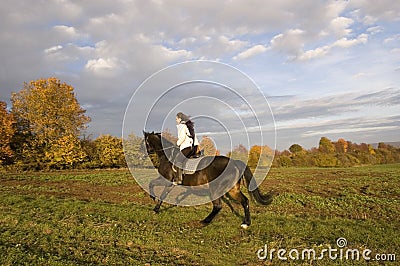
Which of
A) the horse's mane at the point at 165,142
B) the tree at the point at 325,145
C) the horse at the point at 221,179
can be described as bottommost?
the horse at the point at 221,179

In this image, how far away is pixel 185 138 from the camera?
9.52 meters

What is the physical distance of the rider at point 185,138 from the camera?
919 centimetres

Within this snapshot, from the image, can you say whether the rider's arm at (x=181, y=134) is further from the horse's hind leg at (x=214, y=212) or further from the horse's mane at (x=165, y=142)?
the horse's hind leg at (x=214, y=212)

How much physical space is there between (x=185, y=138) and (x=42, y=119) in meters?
30.3

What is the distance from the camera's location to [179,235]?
7684 mm

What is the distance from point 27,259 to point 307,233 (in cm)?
645

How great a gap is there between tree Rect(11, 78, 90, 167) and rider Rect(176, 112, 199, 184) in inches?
1137

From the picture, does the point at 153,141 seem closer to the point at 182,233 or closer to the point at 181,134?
the point at 181,134

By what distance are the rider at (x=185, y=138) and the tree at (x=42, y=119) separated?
94.7 ft

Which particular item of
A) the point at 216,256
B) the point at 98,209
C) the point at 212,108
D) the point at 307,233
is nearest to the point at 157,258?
the point at 216,256

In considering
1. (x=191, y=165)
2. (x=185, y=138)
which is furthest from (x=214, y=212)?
(x=185, y=138)

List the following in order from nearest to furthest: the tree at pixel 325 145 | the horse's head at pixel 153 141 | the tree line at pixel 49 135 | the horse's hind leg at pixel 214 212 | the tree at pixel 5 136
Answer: the horse's hind leg at pixel 214 212 < the horse's head at pixel 153 141 < the tree at pixel 5 136 < the tree line at pixel 49 135 < the tree at pixel 325 145

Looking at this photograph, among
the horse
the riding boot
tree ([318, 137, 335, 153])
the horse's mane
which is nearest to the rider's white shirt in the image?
the horse

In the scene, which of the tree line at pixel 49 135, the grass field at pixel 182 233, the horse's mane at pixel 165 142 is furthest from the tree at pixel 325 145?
the horse's mane at pixel 165 142
